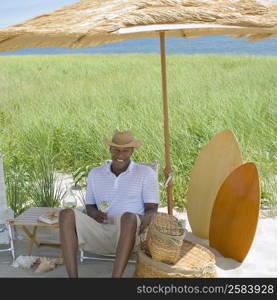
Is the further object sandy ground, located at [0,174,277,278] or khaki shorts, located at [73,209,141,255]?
sandy ground, located at [0,174,277,278]

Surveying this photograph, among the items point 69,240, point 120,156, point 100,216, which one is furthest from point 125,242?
point 120,156

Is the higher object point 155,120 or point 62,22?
point 62,22

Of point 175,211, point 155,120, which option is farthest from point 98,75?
point 175,211

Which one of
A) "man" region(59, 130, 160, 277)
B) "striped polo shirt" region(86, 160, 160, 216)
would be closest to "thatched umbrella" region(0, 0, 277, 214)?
"man" region(59, 130, 160, 277)

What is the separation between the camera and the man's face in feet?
11.8

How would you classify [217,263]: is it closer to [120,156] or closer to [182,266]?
[182,266]

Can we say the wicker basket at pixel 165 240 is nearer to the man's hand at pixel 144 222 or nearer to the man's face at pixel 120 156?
the man's hand at pixel 144 222

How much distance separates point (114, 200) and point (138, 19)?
123 centimetres

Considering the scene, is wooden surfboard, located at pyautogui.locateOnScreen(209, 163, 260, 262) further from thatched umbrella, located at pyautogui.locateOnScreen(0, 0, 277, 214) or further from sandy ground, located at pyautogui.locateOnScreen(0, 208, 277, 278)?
Answer: thatched umbrella, located at pyautogui.locateOnScreen(0, 0, 277, 214)

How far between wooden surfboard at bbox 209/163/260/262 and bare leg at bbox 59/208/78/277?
1.12 m

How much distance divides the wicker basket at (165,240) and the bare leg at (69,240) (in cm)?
46

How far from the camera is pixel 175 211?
4.86 metres
